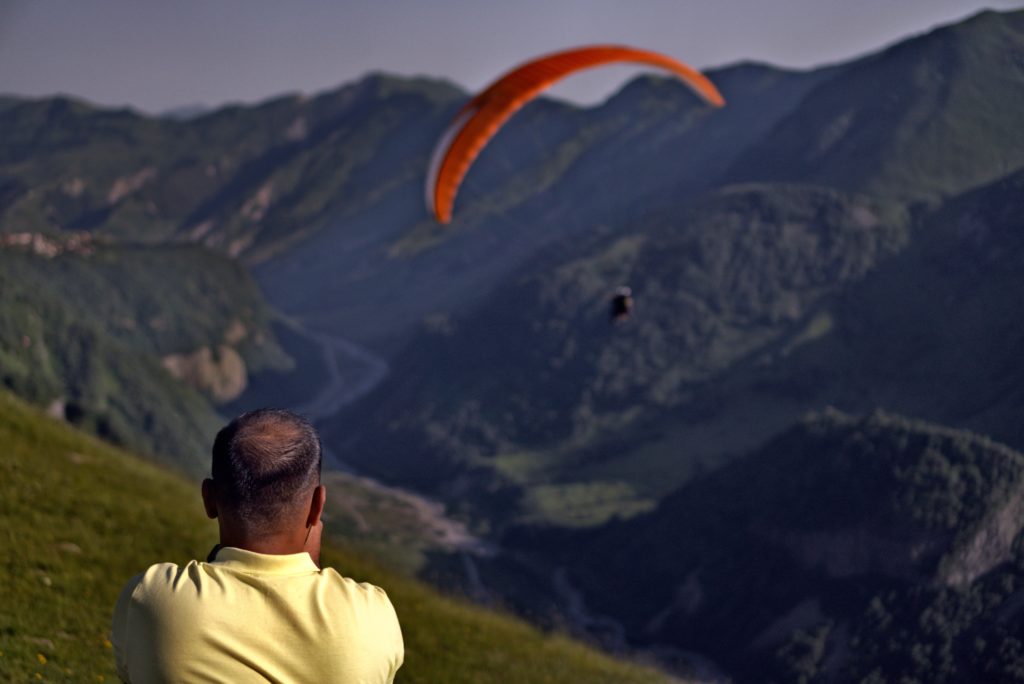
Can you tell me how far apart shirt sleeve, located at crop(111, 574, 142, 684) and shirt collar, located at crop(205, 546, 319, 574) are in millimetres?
420

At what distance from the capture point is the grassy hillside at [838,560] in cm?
8131

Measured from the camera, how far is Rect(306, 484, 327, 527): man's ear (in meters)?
5.33

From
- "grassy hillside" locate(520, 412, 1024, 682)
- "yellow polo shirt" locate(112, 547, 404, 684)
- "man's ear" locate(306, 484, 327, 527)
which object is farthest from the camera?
"grassy hillside" locate(520, 412, 1024, 682)

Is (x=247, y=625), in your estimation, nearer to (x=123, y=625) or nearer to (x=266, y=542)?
(x=266, y=542)

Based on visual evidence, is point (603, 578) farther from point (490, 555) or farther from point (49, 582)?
point (49, 582)

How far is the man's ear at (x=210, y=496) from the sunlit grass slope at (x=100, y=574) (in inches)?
292

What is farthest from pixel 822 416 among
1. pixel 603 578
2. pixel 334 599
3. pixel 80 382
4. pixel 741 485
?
pixel 334 599

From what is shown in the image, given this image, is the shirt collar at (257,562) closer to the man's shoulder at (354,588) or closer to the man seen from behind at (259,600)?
the man seen from behind at (259,600)

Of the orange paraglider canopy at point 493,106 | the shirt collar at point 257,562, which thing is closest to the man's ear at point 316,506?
the shirt collar at point 257,562

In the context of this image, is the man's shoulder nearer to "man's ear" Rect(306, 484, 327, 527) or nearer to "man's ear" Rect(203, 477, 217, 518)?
"man's ear" Rect(306, 484, 327, 527)

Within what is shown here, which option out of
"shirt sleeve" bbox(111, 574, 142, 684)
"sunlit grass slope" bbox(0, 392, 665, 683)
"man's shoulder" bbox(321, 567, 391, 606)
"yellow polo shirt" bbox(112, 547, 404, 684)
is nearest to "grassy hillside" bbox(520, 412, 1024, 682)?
"sunlit grass slope" bbox(0, 392, 665, 683)

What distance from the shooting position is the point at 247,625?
16.5 ft

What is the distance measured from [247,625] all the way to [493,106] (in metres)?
21.3

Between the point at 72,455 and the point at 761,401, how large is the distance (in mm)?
182264
